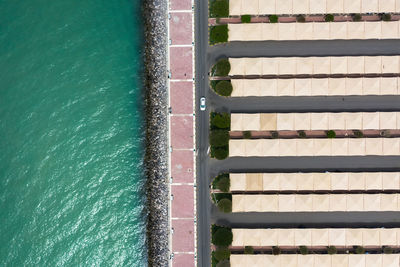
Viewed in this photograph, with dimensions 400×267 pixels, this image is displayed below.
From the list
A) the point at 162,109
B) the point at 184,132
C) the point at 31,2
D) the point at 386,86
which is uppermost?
the point at 31,2

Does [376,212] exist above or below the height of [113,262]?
above

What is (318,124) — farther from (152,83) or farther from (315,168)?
(152,83)

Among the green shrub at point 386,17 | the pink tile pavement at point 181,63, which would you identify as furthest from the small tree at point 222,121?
the green shrub at point 386,17

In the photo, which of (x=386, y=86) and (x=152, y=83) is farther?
(x=152, y=83)

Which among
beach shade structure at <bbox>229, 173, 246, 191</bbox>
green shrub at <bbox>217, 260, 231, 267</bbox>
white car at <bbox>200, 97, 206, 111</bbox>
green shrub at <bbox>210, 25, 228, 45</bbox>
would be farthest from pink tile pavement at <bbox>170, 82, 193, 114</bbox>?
green shrub at <bbox>217, 260, 231, 267</bbox>

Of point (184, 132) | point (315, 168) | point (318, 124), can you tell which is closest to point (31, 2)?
point (184, 132)

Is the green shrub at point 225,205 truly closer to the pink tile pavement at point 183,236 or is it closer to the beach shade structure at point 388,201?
the pink tile pavement at point 183,236

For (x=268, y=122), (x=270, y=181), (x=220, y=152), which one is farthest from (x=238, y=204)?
(x=268, y=122)
